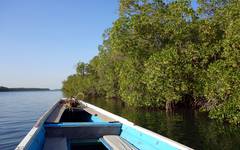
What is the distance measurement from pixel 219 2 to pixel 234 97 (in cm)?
1151

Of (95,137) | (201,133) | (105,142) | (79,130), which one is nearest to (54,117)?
(79,130)

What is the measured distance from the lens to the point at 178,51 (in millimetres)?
25500

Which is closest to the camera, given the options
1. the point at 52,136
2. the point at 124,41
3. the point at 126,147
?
the point at 126,147

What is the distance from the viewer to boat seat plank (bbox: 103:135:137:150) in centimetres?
799

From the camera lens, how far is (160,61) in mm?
23891

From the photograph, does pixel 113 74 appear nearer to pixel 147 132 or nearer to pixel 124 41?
pixel 124 41

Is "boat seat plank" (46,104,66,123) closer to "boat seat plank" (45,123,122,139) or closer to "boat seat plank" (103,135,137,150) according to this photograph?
"boat seat plank" (45,123,122,139)

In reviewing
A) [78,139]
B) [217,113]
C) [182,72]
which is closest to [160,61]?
[182,72]

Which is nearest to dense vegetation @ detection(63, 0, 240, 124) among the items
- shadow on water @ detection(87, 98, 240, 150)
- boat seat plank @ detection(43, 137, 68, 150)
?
shadow on water @ detection(87, 98, 240, 150)

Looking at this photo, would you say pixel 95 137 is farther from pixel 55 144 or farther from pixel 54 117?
pixel 54 117

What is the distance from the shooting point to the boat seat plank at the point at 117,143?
7985mm

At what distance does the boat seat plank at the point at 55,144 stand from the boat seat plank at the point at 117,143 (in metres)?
1.35

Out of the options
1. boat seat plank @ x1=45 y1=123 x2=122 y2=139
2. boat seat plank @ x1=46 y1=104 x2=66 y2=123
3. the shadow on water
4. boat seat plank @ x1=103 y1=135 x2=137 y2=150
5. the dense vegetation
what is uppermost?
the dense vegetation

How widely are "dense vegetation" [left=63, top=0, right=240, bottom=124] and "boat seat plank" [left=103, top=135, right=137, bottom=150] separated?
11.0 m
